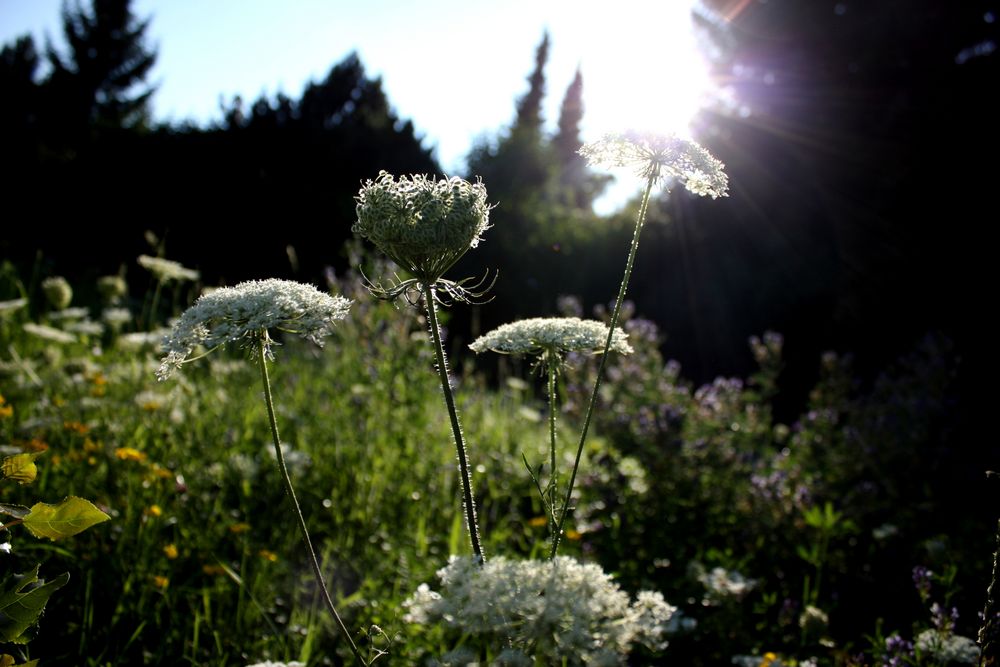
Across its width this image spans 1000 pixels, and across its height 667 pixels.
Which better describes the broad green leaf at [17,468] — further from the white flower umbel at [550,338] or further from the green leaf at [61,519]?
the white flower umbel at [550,338]

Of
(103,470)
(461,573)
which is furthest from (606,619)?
(103,470)

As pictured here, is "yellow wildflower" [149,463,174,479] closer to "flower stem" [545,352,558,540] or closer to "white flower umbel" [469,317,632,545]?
"white flower umbel" [469,317,632,545]

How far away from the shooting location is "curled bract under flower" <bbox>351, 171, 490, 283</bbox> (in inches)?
65.6

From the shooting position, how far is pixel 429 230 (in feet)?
5.44

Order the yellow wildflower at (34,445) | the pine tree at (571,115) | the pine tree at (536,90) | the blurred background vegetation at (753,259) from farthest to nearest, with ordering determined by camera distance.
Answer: the pine tree at (536,90), the pine tree at (571,115), the blurred background vegetation at (753,259), the yellow wildflower at (34,445)

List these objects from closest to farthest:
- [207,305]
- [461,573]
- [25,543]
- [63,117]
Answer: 1. [461,573]
2. [207,305]
3. [25,543]
4. [63,117]

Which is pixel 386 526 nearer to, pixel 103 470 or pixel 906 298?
pixel 103 470

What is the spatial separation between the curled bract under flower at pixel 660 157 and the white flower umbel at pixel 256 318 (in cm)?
82

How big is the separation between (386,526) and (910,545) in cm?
307

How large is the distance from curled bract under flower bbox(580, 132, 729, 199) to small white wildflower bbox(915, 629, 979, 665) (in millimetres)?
1829

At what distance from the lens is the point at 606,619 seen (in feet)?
4.64

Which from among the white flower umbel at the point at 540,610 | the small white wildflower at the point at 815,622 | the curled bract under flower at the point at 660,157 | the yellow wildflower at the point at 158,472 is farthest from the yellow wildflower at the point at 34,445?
the small white wildflower at the point at 815,622

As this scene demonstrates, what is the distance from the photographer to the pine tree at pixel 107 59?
3178cm

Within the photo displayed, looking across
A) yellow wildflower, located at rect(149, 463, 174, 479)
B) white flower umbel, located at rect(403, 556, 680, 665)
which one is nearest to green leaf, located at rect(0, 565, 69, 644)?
white flower umbel, located at rect(403, 556, 680, 665)
